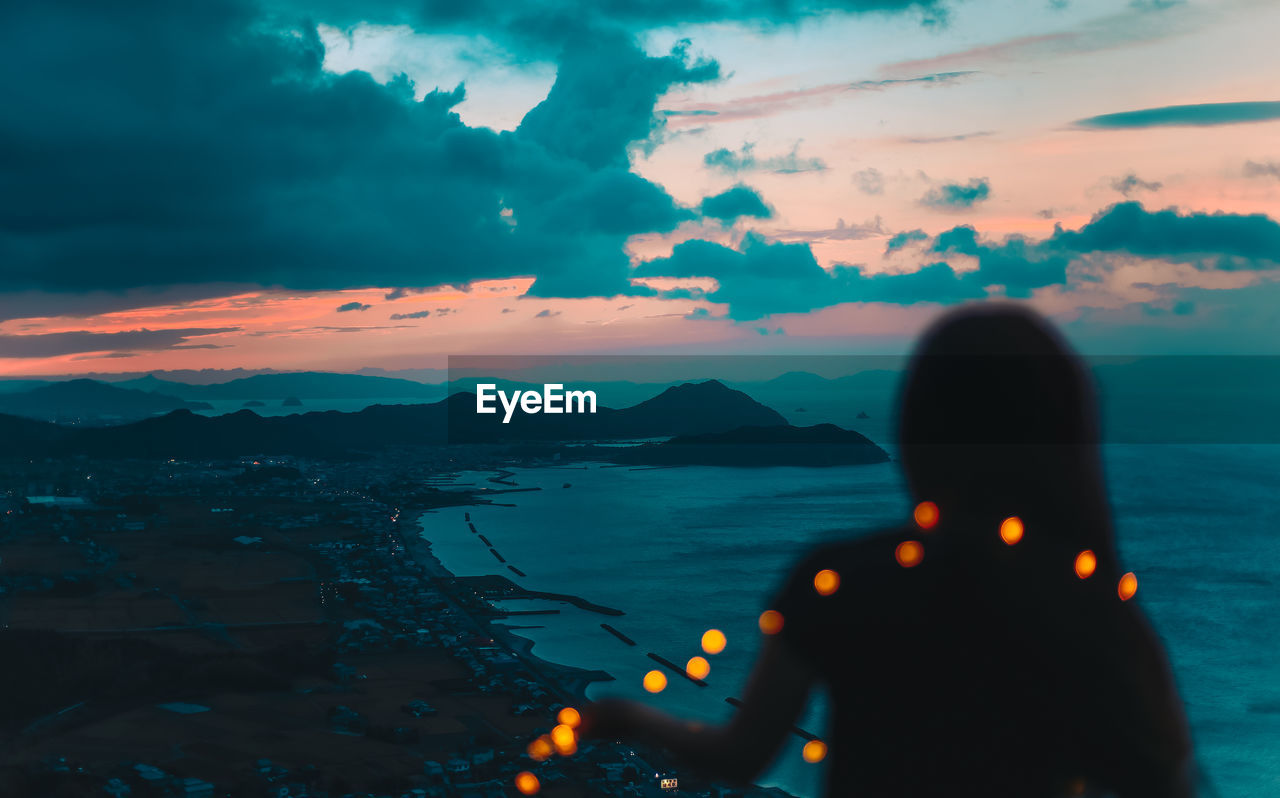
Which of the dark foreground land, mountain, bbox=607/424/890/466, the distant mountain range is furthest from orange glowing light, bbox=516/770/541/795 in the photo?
mountain, bbox=607/424/890/466

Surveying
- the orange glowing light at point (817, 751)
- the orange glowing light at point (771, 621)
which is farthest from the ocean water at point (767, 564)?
the orange glowing light at point (771, 621)

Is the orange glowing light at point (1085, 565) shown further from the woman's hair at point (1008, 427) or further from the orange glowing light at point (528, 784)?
the orange glowing light at point (528, 784)

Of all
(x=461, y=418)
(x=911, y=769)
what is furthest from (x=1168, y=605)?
(x=461, y=418)

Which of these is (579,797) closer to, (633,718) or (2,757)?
(2,757)

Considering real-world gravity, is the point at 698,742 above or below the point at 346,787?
above

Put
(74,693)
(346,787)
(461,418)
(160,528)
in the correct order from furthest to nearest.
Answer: (461,418) → (160,528) → (74,693) → (346,787)

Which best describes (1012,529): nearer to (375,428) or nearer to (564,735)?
(564,735)
